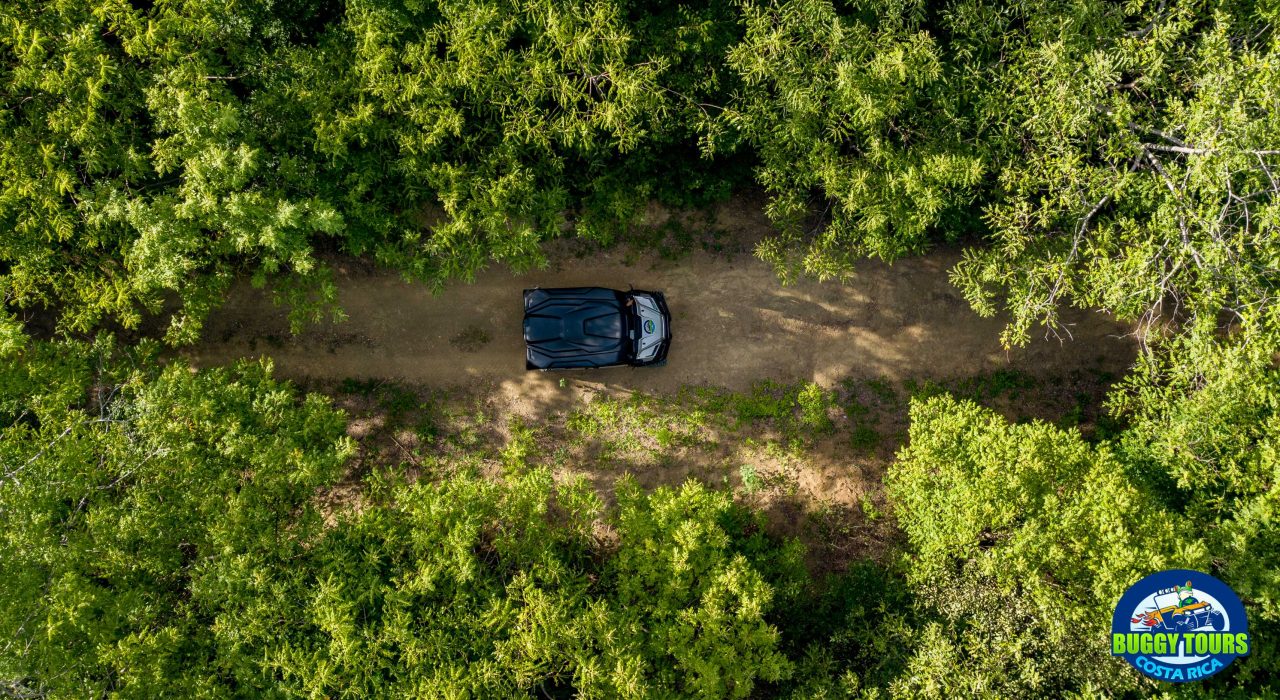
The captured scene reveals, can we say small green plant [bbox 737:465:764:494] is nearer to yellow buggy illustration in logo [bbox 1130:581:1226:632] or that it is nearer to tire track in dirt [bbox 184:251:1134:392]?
tire track in dirt [bbox 184:251:1134:392]

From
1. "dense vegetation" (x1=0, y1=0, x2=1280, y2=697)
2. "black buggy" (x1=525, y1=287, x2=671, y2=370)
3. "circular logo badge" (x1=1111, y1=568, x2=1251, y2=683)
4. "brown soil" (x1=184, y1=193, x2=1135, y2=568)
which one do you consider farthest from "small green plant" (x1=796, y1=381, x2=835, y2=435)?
"circular logo badge" (x1=1111, y1=568, x2=1251, y2=683)

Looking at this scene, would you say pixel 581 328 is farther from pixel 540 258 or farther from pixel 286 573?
pixel 286 573

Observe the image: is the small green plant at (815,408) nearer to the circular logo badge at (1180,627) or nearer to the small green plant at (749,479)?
the small green plant at (749,479)

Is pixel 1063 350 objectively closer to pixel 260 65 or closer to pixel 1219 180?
pixel 1219 180

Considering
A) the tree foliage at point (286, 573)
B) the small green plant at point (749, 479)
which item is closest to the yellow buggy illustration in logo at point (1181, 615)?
the tree foliage at point (286, 573)

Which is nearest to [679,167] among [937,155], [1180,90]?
[937,155]
